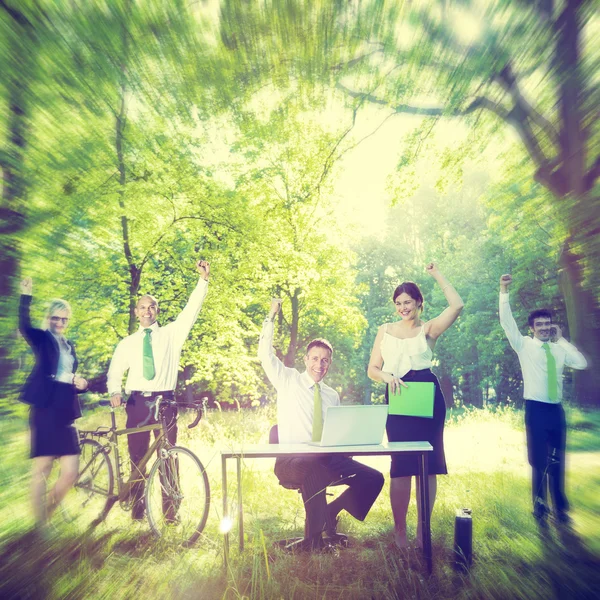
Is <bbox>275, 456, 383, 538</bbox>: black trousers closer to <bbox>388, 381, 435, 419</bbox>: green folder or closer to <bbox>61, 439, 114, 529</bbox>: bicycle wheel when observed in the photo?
<bbox>388, 381, 435, 419</bbox>: green folder

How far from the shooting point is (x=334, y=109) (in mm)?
3791

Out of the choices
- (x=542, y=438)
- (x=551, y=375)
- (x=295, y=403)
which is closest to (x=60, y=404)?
(x=295, y=403)

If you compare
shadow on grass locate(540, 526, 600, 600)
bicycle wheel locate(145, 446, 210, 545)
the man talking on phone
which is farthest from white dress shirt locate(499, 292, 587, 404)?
bicycle wheel locate(145, 446, 210, 545)

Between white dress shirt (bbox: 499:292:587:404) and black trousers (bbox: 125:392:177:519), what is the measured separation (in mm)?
2610

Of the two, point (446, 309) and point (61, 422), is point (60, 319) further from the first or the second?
point (446, 309)

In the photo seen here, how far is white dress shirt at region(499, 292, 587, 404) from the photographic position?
4250 millimetres

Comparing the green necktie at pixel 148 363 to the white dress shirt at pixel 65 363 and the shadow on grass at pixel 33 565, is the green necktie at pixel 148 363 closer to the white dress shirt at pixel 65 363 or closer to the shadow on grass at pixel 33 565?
the white dress shirt at pixel 65 363

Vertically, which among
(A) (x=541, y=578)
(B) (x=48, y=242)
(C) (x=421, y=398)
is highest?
(B) (x=48, y=242)

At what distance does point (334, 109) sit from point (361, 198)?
10361mm

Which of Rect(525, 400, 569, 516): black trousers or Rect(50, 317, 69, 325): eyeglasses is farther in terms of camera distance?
Rect(525, 400, 569, 516): black trousers

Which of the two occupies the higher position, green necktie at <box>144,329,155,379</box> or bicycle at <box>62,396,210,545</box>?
green necktie at <box>144,329,155,379</box>

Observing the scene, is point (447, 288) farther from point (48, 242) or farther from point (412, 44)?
point (48, 242)

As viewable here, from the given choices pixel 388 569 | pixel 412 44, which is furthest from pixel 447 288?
pixel 388 569

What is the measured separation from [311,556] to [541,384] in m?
2.14
